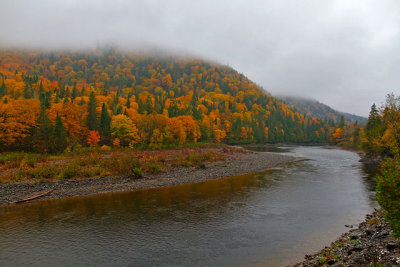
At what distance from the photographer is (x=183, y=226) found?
23.0 meters

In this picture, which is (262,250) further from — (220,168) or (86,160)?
(86,160)

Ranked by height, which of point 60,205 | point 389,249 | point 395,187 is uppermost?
point 395,187

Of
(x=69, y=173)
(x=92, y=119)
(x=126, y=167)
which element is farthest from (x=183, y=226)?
(x=92, y=119)

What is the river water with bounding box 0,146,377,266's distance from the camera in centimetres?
1770

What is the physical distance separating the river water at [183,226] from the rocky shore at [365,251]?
185 centimetres

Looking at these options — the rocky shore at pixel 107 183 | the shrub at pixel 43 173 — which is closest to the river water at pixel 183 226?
the rocky shore at pixel 107 183

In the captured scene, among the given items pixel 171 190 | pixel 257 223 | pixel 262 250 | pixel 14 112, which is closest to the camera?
pixel 262 250

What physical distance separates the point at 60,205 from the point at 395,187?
31597 mm

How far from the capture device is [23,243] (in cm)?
1977

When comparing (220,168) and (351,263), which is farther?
(220,168)

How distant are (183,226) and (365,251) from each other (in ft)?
46.6

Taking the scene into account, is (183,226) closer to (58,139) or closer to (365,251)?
(365,251)

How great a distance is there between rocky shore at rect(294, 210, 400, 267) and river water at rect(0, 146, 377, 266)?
6.07ft

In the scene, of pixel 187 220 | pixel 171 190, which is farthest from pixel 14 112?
pixel 187 220
